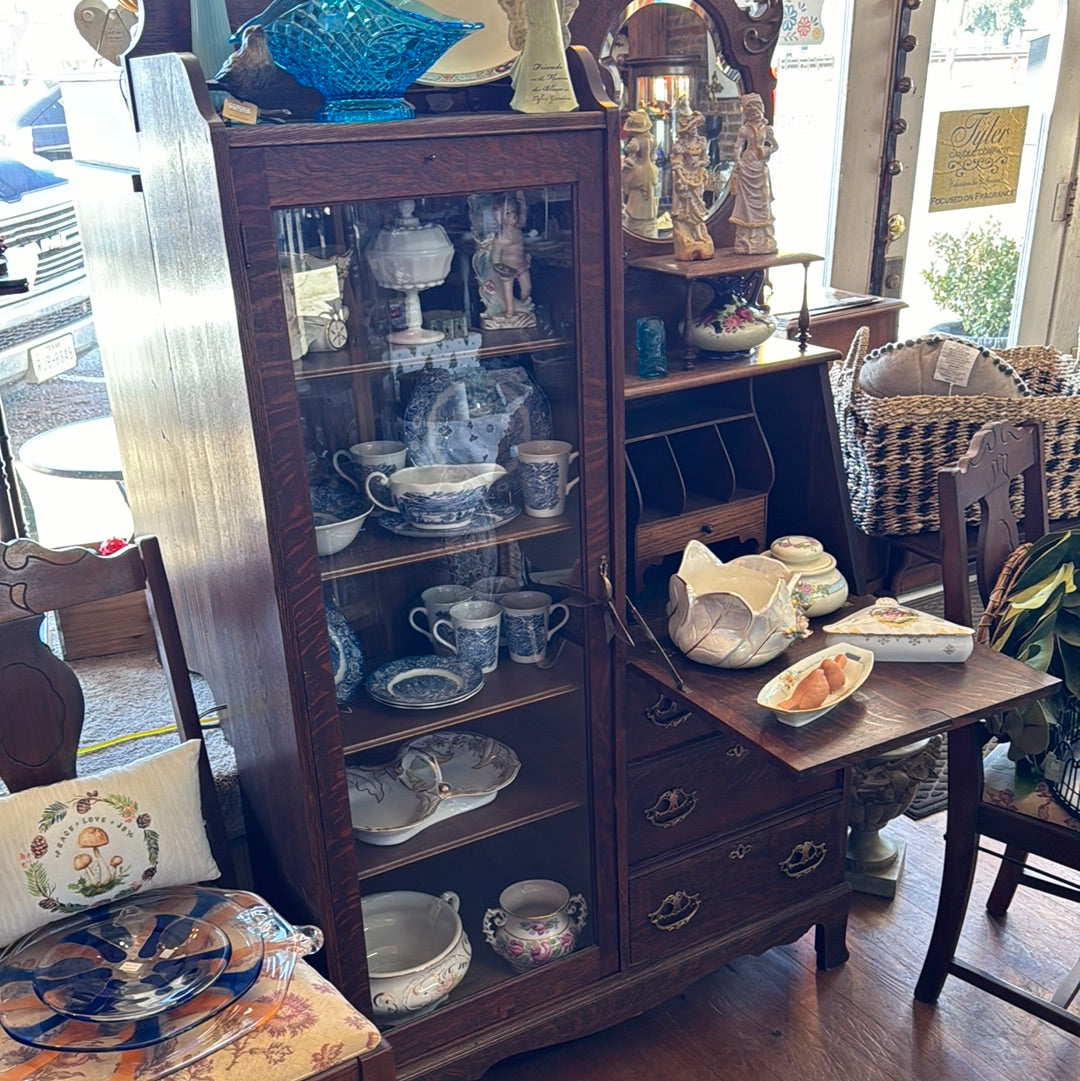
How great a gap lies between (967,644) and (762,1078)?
83 cm

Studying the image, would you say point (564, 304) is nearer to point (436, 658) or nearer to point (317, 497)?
point (317, 497)

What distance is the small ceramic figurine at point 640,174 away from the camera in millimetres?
1788

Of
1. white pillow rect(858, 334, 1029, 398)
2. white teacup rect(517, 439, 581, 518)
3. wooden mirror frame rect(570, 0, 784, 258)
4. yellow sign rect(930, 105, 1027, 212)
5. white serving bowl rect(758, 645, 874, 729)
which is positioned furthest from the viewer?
yellow sign rect(930, 105, 1027, 212)

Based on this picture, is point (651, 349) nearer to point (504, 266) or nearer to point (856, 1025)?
point (504, 266)

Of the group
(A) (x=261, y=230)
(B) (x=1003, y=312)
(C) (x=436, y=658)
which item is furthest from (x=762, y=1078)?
(B) (x=1003, y=312)

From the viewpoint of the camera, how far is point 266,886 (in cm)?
185

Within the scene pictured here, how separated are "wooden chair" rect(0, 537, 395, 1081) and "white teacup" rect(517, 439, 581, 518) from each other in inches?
21.3

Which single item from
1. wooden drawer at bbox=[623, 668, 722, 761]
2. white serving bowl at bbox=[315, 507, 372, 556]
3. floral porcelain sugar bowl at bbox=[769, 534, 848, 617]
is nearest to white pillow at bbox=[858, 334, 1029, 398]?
floral porcelain sugar bowl at bbox=[769, 534, 848, 617]

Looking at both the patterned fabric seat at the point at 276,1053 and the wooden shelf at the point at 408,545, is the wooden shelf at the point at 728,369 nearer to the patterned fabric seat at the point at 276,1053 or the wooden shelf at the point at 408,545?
the wooden shelf at the point at 408,545

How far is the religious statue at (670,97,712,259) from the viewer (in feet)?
5.91

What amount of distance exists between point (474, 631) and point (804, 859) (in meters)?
0.79

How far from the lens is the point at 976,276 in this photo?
11.5 feet

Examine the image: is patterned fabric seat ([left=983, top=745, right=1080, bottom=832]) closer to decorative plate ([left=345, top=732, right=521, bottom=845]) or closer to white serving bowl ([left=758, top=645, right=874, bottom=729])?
white serving bowl ([left=758, top=645, right=874, bottom=729])

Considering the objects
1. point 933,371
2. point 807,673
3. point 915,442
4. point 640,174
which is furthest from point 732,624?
point 933,371
